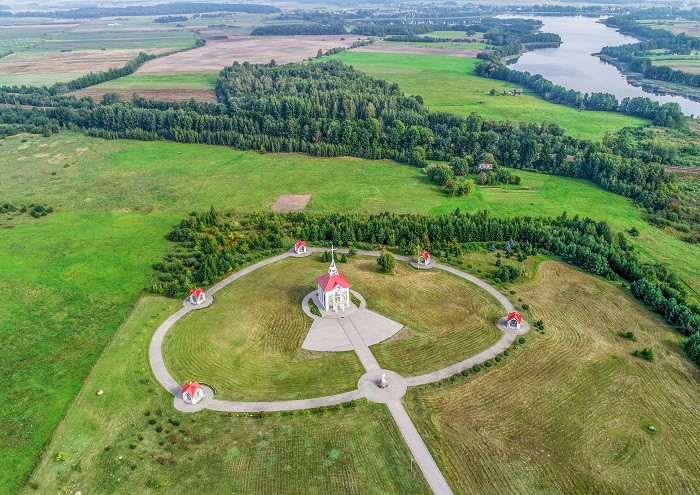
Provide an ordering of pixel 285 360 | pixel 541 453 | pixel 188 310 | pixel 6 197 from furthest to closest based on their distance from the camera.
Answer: pixel 6 197, pixel 188 310, pixel 285 360, pixel 541 453

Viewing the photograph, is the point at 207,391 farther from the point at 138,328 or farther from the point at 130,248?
the point at 130,248

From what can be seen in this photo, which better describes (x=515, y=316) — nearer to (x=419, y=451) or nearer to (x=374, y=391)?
(x=374, y=391)

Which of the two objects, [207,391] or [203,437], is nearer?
[203,437]

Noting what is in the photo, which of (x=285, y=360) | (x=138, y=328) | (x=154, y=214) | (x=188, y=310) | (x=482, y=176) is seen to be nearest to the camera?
(x=285, y=360)

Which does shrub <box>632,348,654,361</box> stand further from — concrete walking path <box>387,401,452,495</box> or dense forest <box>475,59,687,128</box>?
dense forest <box>475,59,687,128</box>

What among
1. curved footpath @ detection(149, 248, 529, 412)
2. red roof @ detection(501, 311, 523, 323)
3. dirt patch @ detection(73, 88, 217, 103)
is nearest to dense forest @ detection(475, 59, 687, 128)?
curved footpath @ detection(149, 248, 529, 412)

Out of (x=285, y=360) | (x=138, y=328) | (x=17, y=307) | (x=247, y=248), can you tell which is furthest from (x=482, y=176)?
(x=17, y=307)
